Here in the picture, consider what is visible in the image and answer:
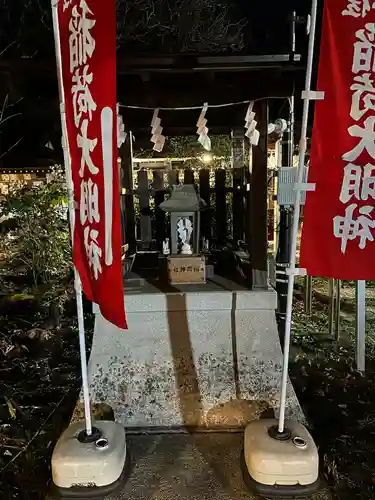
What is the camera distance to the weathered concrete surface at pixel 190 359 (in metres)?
4.82

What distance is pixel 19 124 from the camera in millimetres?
7070

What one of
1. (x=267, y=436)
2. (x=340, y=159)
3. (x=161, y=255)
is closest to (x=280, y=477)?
(x=267, y=436)

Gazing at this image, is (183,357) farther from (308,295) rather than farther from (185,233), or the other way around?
(308,295)

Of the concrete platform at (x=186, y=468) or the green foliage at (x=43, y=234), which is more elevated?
the green foliage at (x=43, y=234)

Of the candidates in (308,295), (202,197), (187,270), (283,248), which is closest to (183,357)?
(187,270)

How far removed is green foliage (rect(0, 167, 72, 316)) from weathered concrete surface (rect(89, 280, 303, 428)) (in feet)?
11.9

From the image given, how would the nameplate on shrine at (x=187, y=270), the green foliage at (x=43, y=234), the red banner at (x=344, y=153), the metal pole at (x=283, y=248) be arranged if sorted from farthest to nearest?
the green foliage at (x=43, y=234)
the metal pole at (x=283, y=248)
the nameplate on shrine at (x=187, y=270)
the red banner at (x=344, y=153)

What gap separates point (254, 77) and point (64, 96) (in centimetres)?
232

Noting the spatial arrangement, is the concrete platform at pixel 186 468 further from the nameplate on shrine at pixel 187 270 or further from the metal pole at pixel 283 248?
the metal pole at pixel 283 248

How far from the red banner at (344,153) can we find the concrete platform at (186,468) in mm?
2152

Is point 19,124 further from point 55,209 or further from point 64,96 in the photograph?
point 64,96

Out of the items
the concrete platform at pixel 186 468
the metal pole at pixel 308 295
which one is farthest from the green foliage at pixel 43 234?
the metal pole at pixel 308 295

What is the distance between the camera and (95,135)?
3.54 m

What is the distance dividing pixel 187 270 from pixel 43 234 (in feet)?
13.7
